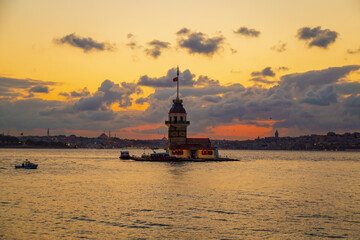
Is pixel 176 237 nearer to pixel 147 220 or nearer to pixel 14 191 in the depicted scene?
pixel 147 220

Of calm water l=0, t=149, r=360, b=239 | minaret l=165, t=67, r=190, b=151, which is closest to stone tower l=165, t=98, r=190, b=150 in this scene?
minaret l=165, t=67, r=190, b=151

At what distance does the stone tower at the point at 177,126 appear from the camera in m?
121

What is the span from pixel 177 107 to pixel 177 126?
243 inches

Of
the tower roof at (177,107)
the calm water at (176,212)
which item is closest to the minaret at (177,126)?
the tower roof at (177,107)

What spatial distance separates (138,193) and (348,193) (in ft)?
95.1

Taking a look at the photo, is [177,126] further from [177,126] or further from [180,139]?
[180,139]

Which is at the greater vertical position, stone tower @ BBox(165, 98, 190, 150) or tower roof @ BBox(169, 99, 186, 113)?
tower roof @ BBox(169, 99, 186, 113)

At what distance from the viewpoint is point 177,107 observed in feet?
403

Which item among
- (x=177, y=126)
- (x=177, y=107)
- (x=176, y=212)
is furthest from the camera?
(x=177, y=107)

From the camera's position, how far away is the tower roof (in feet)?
399

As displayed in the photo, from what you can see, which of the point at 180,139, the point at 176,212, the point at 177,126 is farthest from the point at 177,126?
the point at 176,212

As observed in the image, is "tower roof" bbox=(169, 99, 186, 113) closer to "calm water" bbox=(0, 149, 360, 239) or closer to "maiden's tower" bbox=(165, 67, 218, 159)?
"maiden's tower" bbox=(165, 67, 218, 159)

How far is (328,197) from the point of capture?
5134cm

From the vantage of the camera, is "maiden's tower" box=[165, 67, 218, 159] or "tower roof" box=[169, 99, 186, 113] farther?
"tower roof" box=[169, 99, 186, 113]
